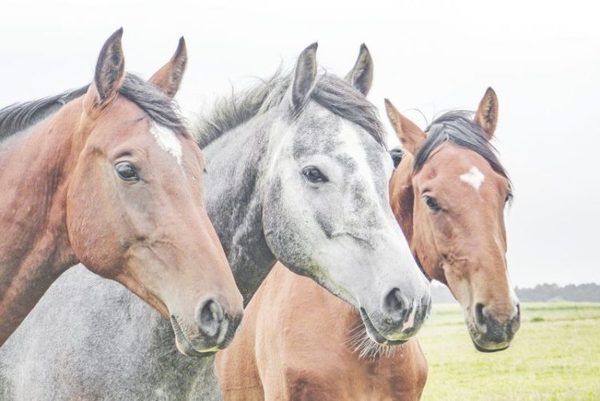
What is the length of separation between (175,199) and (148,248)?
286 millimetres

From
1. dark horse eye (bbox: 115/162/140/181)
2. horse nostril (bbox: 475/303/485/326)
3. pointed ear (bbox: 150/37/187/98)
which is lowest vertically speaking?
horse nostril (bbox: 475/303/485/326)

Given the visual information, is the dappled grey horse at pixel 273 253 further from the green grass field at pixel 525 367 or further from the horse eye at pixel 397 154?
the green grass field at pixel 525 367

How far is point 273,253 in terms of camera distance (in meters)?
5.68

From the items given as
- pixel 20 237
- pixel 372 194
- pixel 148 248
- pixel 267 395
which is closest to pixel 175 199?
pixel 148 248

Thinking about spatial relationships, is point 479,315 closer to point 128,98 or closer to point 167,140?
point 167,140

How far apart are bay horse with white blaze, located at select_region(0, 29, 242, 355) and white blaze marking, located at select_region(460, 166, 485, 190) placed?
290 cm

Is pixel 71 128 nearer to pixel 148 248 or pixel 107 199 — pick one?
pixel 107 199

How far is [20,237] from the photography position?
188 inches

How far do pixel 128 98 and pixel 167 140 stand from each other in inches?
16.8

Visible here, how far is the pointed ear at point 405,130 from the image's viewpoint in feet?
25.8

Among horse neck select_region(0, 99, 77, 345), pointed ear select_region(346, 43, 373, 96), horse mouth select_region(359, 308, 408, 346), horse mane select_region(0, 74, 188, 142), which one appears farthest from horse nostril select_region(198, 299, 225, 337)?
pointed ear select_region(346, 43, 373, 96)

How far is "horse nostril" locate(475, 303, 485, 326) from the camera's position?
6.57 metres

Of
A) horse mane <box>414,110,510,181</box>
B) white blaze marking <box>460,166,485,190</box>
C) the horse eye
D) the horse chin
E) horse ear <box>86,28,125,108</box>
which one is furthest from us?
the horse eye

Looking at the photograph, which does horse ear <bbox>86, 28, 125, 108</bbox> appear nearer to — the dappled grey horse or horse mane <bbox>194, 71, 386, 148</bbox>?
the dappled grey horse
